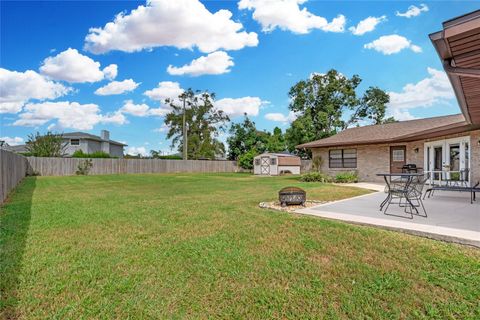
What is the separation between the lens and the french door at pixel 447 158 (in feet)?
36.5

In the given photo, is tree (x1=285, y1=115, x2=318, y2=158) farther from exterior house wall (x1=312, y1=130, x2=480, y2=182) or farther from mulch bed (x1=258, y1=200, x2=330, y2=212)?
mulch bed (x1=258, y1=200, x2=330, y2=212)

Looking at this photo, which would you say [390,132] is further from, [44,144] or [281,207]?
[44,144]

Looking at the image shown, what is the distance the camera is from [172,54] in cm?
2125

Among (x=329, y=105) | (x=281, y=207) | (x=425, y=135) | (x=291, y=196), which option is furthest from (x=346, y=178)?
(x=329, y=105)

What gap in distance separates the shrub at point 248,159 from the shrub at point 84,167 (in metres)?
16.3

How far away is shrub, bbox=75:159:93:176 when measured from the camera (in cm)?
2559

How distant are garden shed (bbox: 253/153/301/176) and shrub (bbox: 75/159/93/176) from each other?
16.2 m

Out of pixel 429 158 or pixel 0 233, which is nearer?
pixel 0 233

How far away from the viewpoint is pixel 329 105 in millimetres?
29797

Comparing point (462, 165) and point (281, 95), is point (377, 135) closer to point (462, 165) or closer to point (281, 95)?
point (462, 165)

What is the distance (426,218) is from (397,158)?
11.9m

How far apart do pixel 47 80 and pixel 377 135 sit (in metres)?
24.3

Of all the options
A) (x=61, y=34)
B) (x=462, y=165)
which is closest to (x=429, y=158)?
(x=462, y=165)

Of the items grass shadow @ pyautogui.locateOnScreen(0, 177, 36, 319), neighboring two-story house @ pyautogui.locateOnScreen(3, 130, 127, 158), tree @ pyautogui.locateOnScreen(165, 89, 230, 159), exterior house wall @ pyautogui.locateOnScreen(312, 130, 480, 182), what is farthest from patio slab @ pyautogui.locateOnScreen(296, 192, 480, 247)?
tree @ pyautogui.locateOnScreen(165, 89, 230, 159)
